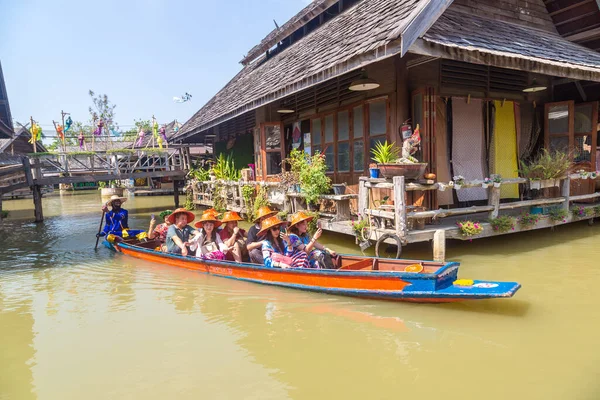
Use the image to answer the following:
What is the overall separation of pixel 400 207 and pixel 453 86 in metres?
3.48

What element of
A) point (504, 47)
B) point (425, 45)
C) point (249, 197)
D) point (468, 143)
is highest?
point (504, 47)

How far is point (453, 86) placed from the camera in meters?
8.48

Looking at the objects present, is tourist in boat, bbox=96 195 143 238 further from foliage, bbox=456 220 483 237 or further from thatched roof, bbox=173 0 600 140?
foliage, bbox=456 220 483 237

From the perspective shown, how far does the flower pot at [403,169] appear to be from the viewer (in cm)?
666

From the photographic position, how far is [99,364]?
410cm

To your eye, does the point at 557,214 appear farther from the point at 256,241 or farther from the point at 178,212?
the point at 178,212

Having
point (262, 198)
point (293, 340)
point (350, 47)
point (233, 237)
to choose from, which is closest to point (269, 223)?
point (233, 237)

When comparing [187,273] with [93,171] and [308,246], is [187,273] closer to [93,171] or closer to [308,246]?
[308,246]

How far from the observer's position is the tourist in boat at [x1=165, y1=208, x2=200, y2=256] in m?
7.54

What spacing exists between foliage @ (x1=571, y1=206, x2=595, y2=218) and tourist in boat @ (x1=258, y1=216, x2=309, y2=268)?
6.35 m

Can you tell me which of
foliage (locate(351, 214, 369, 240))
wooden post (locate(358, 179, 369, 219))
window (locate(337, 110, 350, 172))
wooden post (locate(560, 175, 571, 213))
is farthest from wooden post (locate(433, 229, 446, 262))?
wooden post (locate(560, 175, 571, 213))

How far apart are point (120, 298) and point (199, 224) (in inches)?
70.0

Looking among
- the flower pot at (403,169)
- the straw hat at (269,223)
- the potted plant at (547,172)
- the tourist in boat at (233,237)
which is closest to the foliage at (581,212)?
the potted plant at (547,172)

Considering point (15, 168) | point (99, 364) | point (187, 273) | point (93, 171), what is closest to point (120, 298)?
point (187, 273)
